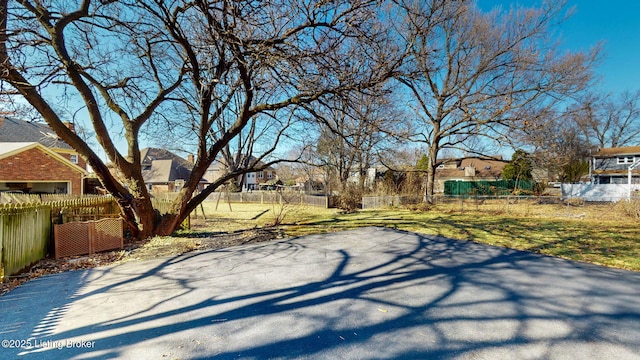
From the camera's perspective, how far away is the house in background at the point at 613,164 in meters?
28.2

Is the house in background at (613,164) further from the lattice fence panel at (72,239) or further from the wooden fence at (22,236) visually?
the wooden fence at (22,236)

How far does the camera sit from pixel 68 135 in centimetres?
685

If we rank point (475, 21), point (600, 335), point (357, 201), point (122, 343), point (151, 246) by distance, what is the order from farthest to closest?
point (357, 201), point (475, 21), point (151, 246), point (600, 335), point (122, 343)

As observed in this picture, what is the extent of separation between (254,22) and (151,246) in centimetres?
600

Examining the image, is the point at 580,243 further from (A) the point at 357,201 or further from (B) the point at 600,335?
(A) the point at 357,201

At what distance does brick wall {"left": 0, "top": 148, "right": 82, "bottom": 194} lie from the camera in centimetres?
1359

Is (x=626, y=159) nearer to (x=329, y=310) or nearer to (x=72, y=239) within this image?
(x=329, y=310)

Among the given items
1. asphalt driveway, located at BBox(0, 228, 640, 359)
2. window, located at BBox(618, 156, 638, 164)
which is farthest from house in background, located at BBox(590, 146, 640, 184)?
asphalt driveway, located at BBox(0, 228, 640, 359)

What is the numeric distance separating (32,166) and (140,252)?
13.3m

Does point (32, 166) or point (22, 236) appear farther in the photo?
point (32, 166)

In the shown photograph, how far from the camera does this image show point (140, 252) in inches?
264

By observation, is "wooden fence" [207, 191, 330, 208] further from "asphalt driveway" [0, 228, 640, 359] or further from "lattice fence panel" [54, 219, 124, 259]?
"asphalt driveway" [0, 228, 640, 359]

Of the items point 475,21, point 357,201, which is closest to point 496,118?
point 475,21

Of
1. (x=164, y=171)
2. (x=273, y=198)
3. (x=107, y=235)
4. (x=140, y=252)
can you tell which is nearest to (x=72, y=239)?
(x=107, y=235)
